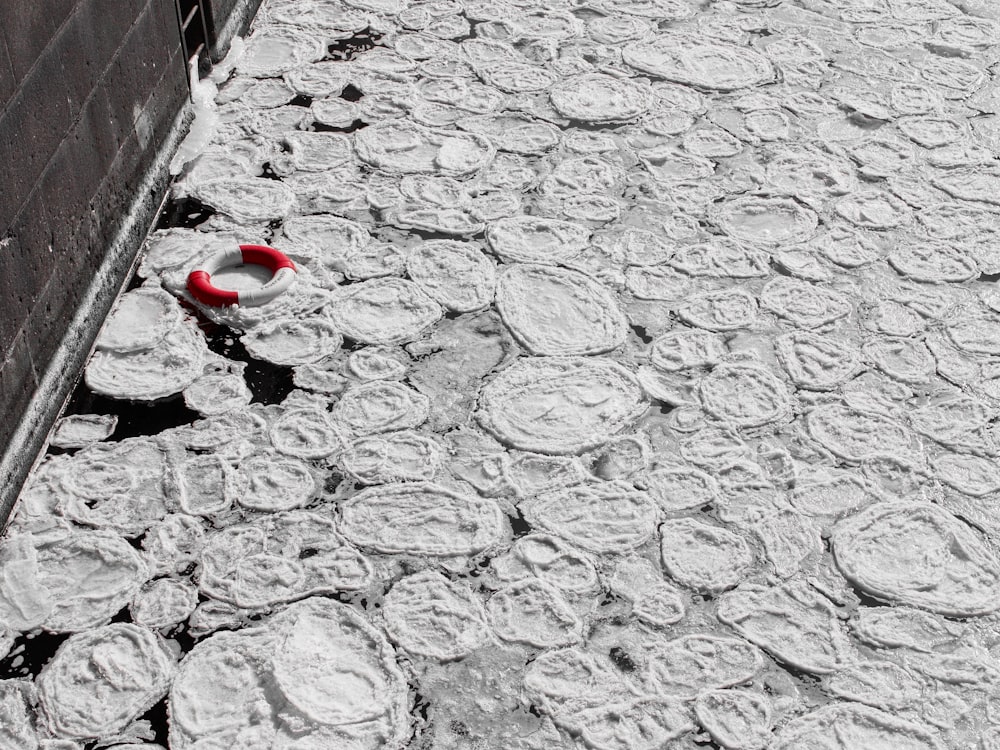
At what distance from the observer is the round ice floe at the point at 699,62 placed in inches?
→ 150

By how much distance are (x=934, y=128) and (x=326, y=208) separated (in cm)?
204

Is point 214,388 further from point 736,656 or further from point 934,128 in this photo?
point 934,128

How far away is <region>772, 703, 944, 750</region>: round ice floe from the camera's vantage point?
1.91 meters

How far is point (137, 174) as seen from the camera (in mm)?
2934

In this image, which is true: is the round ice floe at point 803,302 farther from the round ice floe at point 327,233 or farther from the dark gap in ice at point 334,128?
the dark gap in ice at point 334,128

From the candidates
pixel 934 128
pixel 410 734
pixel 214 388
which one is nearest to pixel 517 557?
pixel 410 734

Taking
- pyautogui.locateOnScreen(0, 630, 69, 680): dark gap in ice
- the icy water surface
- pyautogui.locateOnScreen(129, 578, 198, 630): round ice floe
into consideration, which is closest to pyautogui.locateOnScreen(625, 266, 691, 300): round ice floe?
the icy water surface

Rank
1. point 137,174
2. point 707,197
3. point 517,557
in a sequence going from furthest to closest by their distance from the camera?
point 707,197 < point 137,174 < point 517,557

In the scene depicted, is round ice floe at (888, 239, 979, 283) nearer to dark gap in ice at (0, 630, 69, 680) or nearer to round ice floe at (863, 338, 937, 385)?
round ice floe at (863, 338, 937, 385)

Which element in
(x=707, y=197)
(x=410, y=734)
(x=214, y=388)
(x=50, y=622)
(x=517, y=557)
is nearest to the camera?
(x=410, y=734)

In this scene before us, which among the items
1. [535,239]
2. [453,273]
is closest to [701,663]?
[453,273]

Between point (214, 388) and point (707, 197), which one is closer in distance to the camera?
point (214, 388)

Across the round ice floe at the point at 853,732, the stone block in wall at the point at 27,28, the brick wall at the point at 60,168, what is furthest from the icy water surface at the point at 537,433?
the stone block in wall at the point at 27,28

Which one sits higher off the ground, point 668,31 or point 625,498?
point 668,31
